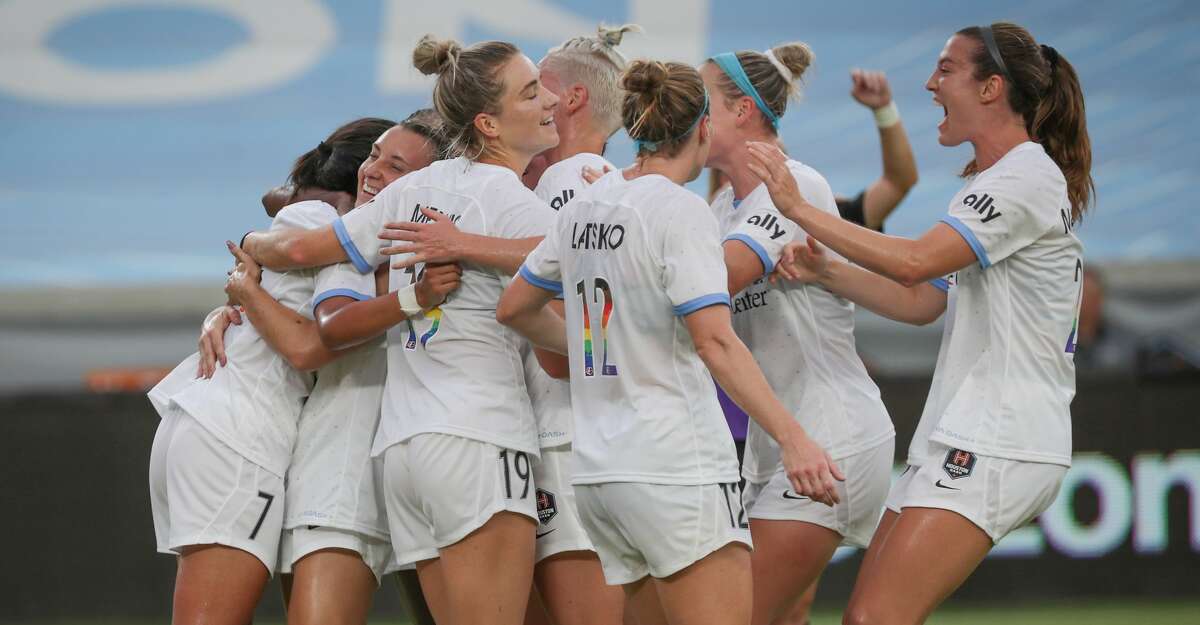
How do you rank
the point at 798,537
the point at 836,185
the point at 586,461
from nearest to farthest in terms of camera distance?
1. the point at 586,461
2. the point at 798,537
3. the point at 836,185

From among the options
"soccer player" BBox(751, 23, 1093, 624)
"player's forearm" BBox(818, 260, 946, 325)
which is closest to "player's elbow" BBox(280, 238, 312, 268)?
"soccer player" BBox(751, 23, 1093, 624)

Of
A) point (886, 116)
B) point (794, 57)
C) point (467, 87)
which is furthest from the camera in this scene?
point (886, 116)

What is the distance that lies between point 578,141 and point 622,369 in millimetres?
1255

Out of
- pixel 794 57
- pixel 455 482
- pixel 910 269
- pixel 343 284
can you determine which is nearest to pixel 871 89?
pixel 794 57

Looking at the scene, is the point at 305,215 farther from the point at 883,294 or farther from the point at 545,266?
the point at 883,294

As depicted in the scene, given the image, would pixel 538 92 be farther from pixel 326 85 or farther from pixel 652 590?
pixel 326 85

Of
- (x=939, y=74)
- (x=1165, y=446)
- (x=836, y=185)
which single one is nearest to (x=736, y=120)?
(x=939, y=74)

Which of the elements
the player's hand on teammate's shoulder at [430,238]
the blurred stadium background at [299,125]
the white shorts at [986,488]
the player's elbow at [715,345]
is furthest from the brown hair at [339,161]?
the blurred stadium background at [299,125]

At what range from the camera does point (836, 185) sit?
32.1ft

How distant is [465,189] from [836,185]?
6212 mm

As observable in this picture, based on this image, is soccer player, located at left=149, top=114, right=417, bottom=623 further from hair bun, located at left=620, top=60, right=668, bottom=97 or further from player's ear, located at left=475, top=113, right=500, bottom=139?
hair bun, located at left=620, top=60, right=668, bottom=97

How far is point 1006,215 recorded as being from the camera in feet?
12.7

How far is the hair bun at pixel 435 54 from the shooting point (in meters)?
4.09

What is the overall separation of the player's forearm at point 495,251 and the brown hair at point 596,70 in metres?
0.89
